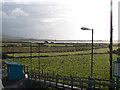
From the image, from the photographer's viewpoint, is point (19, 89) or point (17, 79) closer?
point (19, 89)

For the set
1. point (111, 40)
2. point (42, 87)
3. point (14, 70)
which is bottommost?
point (42, 87)

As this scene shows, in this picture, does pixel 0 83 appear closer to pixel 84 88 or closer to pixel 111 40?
pixel 84 88

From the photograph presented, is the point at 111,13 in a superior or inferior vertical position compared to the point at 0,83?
superior

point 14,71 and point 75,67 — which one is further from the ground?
point 14,71

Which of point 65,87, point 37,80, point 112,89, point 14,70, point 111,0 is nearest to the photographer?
Answer: point 112,89

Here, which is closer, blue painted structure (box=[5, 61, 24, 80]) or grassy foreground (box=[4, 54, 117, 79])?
blue painted structure (box=[5, 61, 24, 80])

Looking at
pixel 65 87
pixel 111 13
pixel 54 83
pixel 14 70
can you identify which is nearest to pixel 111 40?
pixel 111 13

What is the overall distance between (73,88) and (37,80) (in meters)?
5.46

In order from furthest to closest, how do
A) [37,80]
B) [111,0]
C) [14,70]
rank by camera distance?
1. [37,80]
2. [14,70]
3. [111,0]

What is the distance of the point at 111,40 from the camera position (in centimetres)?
1334

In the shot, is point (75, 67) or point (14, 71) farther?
point (75, 67)

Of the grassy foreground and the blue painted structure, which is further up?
the blue painted structure

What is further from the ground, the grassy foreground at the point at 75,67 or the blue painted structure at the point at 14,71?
the blue painted structure at the point at 14,71

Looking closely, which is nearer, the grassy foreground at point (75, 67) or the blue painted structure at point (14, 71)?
the blue painted structure at point (14, 71)
